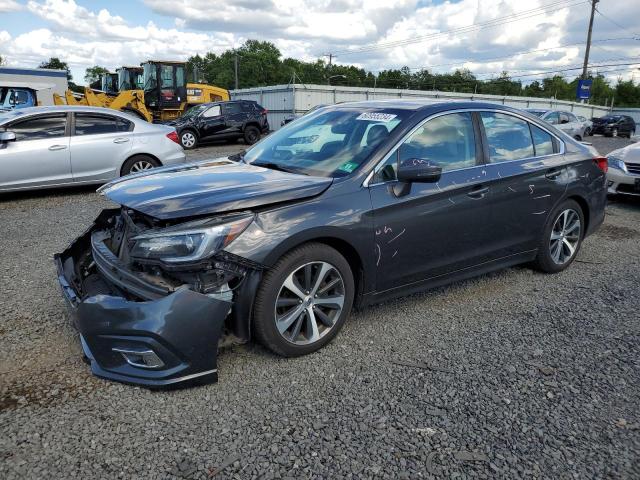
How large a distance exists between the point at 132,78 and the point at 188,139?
567 cm

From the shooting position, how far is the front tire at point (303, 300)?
3.03 meters

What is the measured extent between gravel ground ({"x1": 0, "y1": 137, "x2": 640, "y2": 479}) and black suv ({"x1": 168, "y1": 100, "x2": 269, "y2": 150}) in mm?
14387

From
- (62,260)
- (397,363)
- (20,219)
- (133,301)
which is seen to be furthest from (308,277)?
(20,219)

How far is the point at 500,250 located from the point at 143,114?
17.6 meters

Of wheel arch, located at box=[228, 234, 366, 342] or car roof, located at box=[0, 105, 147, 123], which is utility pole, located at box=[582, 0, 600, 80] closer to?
car roof, located at box=[0, 105, 147, 123]

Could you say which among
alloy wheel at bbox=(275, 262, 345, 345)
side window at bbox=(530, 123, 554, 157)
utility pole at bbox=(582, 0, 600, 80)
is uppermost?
utility pole at bbox=(582, 0, 600, 80)

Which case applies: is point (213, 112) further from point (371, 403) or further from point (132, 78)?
point (371, 403)

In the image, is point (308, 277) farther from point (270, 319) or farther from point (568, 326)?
point (568, 326)

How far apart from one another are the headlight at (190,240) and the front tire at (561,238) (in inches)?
124

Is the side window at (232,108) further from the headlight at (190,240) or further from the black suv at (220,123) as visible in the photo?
the headlight at (190,240)

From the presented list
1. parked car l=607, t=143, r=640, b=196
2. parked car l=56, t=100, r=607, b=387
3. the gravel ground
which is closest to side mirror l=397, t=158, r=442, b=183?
parked car l=56, t=100, r=607, b=387

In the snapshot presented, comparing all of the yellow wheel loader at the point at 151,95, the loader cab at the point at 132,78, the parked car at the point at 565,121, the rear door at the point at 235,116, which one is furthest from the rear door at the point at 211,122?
the parked car at the point at 565,121

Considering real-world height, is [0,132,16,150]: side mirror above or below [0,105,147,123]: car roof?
below

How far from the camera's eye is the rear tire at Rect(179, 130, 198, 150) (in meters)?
17.7
